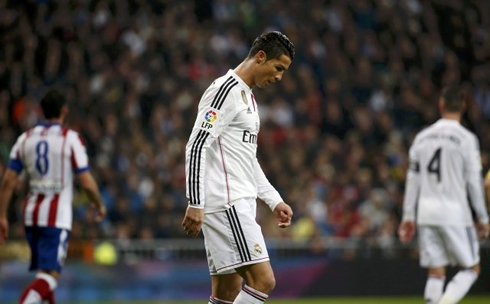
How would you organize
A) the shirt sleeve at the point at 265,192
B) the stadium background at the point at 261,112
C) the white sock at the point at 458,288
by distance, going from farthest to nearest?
the stadium background at the point at 261,112 < the white sock at the point at 458,288 < the shirt sleeve at the point at 265,192

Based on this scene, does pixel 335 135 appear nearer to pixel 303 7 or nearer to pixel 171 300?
pixel 303 7

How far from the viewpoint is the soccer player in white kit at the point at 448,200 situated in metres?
9.49

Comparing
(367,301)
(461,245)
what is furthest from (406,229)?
(367,301)

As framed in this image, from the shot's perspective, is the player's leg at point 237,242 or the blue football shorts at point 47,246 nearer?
the player's leg at point 237,242

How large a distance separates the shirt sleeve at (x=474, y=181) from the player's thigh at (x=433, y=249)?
1.44ft

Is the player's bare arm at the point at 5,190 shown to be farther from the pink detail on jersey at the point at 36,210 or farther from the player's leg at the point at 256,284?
the player's leg at the point at 256,284

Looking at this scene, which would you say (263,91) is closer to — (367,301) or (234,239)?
(367,301)

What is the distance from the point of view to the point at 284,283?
1554cm

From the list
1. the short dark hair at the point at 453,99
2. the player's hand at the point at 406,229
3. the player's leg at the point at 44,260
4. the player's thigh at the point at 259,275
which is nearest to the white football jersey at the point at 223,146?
the player's thigh at the point at 259,275

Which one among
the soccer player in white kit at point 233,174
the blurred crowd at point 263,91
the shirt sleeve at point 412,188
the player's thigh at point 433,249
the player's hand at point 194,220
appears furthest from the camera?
A: the blurred crowd at point 263,91

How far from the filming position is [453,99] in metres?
9.52

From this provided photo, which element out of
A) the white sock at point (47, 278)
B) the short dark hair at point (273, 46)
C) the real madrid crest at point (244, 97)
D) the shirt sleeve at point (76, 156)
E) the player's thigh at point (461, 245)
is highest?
the short dark hair at point (273, 46)

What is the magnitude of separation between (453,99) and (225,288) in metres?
3.64

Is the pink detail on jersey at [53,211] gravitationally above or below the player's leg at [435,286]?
above
